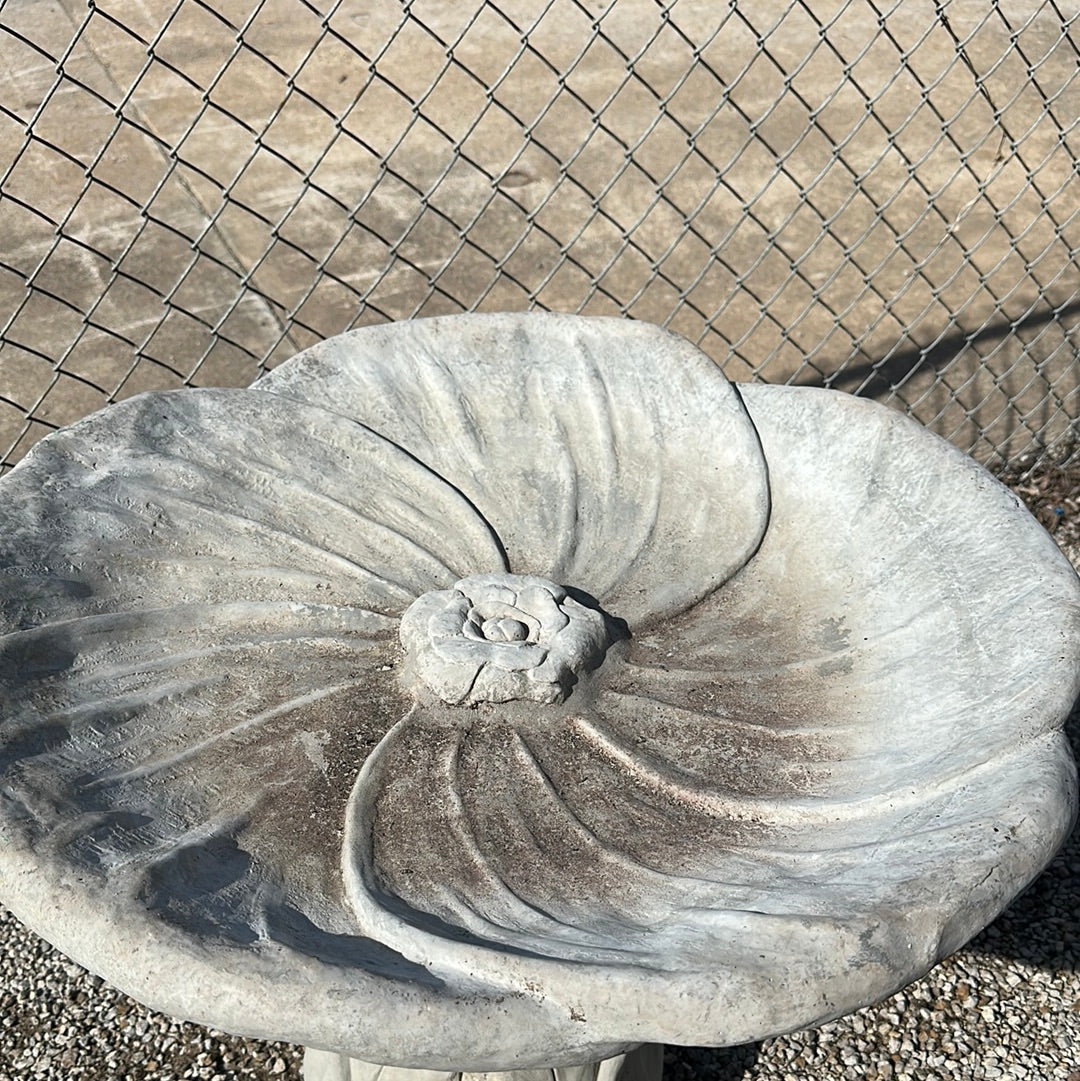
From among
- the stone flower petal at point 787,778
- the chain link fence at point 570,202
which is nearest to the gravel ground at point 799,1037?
the stone flower petal at point 787,778

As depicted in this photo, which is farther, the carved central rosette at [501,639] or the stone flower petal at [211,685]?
the carved central rosette at [501,639]

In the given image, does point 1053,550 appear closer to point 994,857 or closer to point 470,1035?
point 994,857

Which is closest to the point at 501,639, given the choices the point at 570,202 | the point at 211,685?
the point at 211,685

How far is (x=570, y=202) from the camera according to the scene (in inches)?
200

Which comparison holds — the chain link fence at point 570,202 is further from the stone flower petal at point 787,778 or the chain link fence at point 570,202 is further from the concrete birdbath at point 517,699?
the stone flower petal at point 787,778

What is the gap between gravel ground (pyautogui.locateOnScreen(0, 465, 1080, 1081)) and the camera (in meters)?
2.34

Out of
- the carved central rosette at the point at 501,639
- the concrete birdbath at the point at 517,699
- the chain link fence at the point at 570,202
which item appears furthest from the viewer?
the chain link fence at the point at 570,202

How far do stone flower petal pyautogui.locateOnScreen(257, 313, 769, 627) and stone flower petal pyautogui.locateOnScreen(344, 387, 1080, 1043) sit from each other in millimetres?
83

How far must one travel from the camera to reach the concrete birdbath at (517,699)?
1.42m

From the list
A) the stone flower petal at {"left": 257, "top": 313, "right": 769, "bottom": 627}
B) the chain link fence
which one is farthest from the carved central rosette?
the chain link fence

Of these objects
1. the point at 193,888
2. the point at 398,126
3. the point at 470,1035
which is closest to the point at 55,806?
the point at 193,888

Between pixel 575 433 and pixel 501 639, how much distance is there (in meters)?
0.53

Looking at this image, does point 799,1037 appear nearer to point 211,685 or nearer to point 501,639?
point 501,639

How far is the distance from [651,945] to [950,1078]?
1.17 metres
